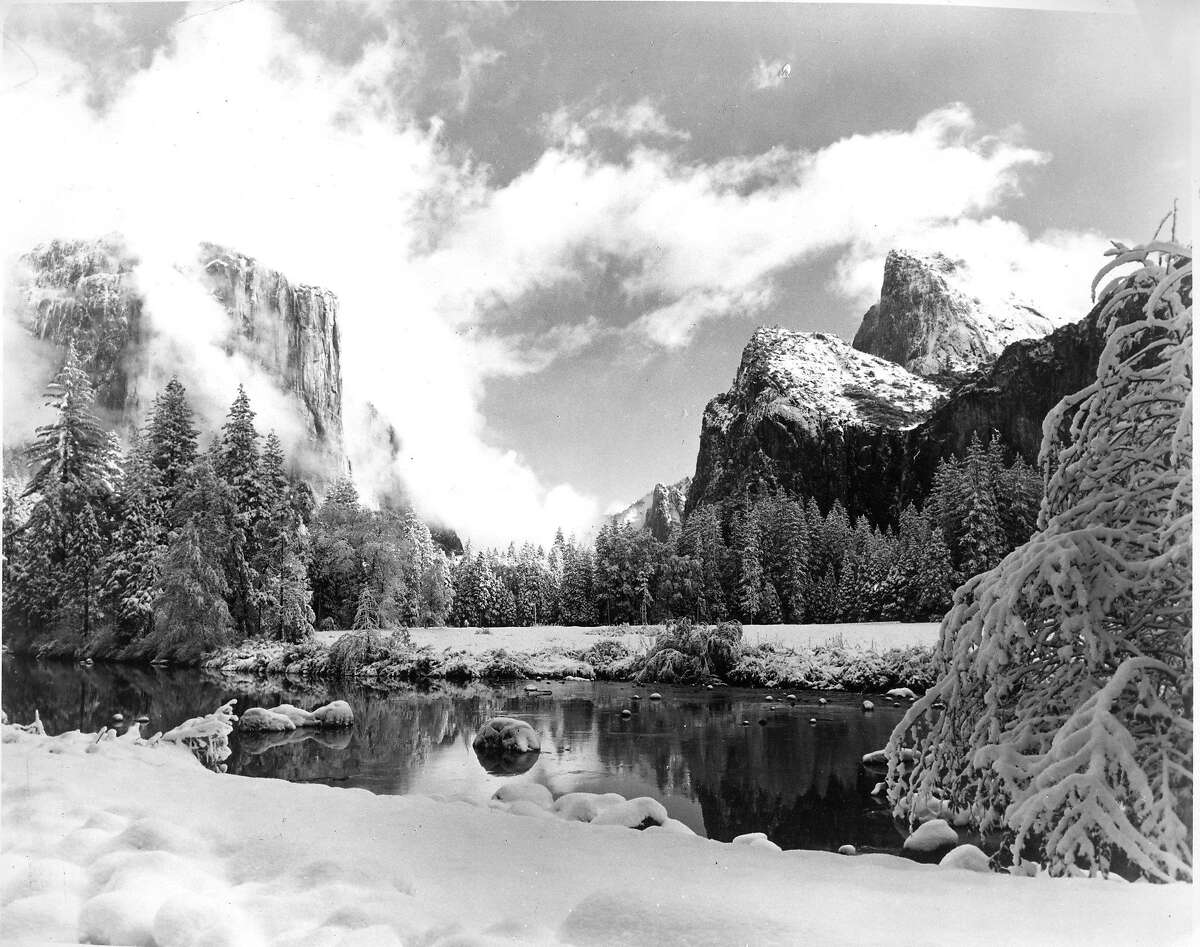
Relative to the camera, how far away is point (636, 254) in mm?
4203

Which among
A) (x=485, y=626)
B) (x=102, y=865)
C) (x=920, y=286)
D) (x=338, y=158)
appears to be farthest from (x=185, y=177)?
(x=920, y=286)

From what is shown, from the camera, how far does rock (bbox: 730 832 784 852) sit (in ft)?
11.7

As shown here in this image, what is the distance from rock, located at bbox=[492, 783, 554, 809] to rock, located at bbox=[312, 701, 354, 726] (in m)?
1.10

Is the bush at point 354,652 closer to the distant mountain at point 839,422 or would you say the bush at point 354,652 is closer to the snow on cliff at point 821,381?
the distant mountain at point 839,422

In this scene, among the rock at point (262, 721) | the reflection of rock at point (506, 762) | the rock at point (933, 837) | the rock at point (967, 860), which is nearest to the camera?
the rock at point (967, 860)

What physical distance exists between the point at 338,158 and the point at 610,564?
258 cm

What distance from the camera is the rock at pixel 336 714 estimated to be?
4.60m

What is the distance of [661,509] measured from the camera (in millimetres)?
4273

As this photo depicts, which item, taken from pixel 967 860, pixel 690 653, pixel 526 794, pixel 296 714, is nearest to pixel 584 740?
pixel 526 794

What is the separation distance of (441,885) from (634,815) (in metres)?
1.08

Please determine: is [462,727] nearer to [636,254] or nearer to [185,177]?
[636,254]

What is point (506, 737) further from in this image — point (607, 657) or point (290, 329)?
point (290, 329)

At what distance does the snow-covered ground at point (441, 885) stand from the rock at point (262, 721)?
653 mm

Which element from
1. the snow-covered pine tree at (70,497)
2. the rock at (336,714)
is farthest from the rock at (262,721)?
the snow-covered pine tree at (70,497)
